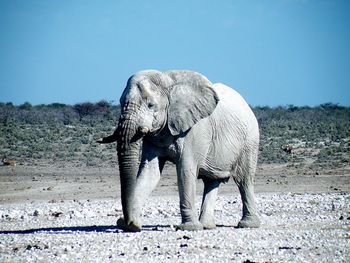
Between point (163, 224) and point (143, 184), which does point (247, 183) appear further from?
point (143, 184)

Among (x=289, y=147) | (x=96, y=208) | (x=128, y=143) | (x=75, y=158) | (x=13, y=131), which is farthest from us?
(x=13, y=131)

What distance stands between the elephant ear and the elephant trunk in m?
0.93

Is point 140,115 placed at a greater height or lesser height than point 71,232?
greater

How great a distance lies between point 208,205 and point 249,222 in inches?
31.4

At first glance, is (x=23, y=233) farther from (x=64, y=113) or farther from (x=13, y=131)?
(x=64, y=113)

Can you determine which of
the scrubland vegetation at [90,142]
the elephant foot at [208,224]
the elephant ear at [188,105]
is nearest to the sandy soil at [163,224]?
the elephant foot at [208,224]

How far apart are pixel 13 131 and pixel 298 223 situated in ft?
98.2

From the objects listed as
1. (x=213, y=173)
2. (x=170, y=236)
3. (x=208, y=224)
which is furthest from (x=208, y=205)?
(x=170, y=236)

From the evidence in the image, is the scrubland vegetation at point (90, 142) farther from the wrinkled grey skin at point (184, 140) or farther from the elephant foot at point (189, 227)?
the elephant foot at point (189, 227)

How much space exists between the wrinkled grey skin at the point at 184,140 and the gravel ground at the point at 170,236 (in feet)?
1.95

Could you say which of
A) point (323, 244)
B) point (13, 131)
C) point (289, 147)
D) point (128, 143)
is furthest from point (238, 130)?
point (13, 131)

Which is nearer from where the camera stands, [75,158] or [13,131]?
[75,158]

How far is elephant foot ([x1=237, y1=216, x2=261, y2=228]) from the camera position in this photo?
1641cm

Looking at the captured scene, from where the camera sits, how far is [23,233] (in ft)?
51.0
